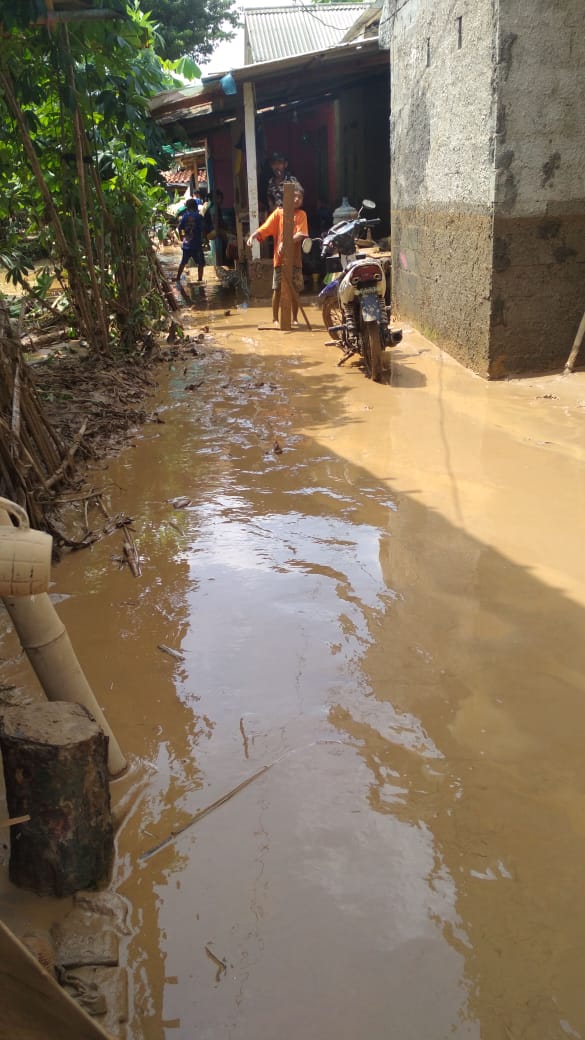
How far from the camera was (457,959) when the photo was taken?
1.93 meters

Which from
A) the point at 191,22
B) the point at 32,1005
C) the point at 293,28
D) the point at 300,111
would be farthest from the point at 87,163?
the point at 191,22

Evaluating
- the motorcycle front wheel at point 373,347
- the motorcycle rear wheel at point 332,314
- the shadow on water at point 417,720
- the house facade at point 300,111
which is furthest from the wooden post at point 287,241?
the shadow on water at point 417,720

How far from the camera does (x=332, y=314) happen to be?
9.36 metres

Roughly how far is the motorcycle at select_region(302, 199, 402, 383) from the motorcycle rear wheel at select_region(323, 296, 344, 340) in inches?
4.9

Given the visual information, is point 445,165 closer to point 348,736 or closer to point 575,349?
point 575,349

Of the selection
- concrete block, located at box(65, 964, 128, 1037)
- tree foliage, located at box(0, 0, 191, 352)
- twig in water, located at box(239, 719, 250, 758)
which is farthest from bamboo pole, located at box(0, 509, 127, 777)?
tree foliage, located at box(0, 0, 191, 352)

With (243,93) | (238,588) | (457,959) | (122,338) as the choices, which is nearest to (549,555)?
(238,588)

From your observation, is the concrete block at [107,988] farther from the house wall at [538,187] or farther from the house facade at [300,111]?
the house facade at [300,111]

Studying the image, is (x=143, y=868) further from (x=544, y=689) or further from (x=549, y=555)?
(x=549, y=555)

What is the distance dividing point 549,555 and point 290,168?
16.2 meters

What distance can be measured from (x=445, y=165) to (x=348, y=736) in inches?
247

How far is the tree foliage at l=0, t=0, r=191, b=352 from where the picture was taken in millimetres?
6539

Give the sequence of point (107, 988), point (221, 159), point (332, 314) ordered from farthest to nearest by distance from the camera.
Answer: point (221, 159), point (332, 314), point (107, 988)

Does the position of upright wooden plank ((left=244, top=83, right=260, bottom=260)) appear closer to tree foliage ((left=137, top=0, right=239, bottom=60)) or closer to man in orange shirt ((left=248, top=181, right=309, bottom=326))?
man in orange shirt ((left=248, top=181, right=309, bottom=326))
